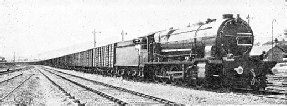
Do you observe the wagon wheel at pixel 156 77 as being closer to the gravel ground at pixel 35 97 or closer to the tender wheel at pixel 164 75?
the tender wheel at pixel 164 75

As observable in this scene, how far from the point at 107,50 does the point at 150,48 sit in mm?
9547

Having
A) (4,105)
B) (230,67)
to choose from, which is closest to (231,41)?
(230,67)

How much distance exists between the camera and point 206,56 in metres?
14.9

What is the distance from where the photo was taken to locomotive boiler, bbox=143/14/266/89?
14062mm

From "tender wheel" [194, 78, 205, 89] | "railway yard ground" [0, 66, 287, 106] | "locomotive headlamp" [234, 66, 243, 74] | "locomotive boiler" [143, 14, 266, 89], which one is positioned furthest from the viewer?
"tender wheel" [194, 78, 205, 89]

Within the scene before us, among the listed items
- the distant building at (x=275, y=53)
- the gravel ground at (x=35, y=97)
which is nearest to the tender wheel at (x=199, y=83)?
the distant building at (x=275, y=53)

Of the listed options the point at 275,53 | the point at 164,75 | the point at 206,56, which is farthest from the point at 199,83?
the point at 275,53

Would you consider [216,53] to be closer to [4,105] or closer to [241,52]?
[241,52]

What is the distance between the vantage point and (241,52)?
49.1ft

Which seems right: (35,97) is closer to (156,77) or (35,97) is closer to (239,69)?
(239,69)

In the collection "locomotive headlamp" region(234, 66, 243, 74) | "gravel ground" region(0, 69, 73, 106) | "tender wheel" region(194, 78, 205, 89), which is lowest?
"gravel ground" region(0, 69, 73, 106)

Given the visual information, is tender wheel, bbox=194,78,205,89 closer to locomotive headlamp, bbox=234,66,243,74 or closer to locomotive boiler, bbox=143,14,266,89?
locomotive boiler, bbox=143,14,266,89

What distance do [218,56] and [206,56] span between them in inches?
20.1

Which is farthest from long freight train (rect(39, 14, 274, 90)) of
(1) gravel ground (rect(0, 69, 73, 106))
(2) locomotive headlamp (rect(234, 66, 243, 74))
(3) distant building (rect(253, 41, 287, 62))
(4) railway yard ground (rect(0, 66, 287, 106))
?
(1) gravel ground (rect(0, 69, 73, 106))
